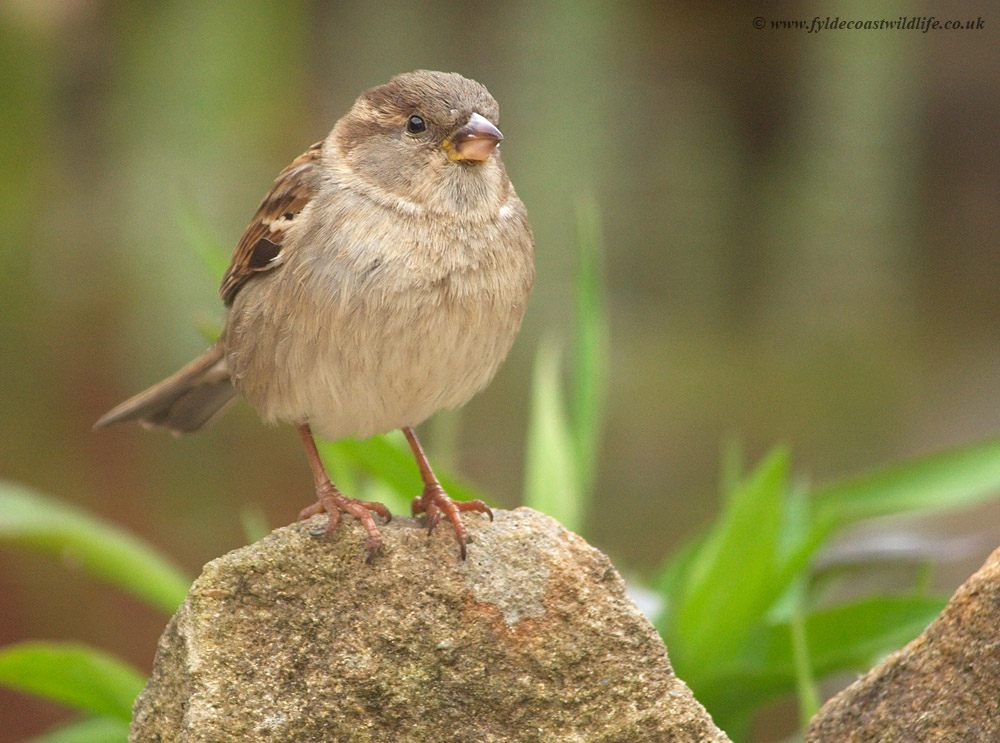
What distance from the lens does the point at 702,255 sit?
30.0 ft

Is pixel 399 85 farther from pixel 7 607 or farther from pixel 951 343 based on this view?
pixel 951 343

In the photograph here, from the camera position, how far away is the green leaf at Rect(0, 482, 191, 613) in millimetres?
3246

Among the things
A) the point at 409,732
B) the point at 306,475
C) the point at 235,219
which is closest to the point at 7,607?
the point at 306,475

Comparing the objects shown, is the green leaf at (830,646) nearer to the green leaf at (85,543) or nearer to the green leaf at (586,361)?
the green leaf at (586,361)

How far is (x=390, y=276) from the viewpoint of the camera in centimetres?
239

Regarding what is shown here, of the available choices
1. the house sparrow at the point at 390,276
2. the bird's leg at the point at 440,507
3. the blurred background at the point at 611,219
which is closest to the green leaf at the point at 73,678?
the house sparrow at the point at 390,276

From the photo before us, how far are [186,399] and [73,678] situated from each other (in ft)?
2.73

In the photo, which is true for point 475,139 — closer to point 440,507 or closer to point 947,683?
point 440,507

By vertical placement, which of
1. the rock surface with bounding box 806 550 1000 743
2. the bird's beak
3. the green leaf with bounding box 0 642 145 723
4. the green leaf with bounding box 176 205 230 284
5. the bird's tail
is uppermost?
the green leaf with bounding box 176 205 230 284

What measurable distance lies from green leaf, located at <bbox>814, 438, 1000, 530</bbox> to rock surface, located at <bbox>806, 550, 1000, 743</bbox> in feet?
4.87

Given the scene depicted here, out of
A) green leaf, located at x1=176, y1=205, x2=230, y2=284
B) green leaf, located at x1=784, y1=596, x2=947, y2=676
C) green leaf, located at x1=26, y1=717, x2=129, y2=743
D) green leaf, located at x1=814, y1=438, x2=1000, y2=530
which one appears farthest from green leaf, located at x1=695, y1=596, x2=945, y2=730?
green leaf, located at x1=176, y1=205, x2=230, y2=284

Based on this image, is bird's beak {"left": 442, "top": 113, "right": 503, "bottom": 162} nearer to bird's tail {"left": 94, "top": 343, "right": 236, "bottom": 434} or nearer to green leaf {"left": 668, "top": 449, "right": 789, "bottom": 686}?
bird's tail {"left": 94, "top": 343, "right": 236, "bottom": 434}

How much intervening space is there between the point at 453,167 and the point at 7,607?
4.13m

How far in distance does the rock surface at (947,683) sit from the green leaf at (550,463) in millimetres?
1739
